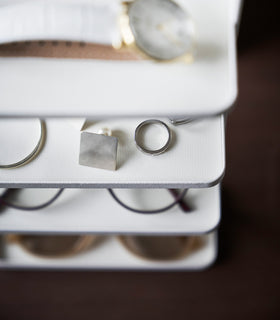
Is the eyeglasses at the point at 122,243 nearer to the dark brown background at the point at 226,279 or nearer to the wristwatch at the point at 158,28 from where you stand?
the dark brown background at the point at 226,279

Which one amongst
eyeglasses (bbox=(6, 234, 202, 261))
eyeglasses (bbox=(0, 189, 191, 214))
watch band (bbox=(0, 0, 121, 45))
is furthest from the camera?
eyeglasses (bbox=(6, 234, 202, 261))

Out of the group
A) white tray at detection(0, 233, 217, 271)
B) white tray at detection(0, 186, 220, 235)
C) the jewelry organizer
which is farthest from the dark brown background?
the jewelry organizer

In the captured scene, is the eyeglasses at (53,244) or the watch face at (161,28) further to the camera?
the eyeglasses at (53,244)

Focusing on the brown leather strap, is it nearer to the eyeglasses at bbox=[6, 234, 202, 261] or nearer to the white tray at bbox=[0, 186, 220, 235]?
the white tray at bbox=[0, 186, 220, 235]

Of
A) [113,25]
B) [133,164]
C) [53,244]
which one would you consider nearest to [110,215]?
[133,164]

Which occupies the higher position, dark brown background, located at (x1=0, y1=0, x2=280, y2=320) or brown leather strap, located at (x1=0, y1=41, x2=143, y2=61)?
brown leather strap, located at (x1=0, y1=41, x2=143, y2=61)

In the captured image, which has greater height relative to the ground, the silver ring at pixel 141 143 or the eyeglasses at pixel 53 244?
the silver ring at pixel 141 143

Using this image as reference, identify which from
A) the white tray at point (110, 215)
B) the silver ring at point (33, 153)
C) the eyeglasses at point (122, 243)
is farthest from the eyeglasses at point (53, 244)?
the silver ring at point (33, 153)

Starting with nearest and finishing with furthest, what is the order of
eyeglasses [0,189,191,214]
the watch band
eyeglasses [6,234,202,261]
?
1. the watch band
2. eyeglasses [0,189,191,214]
3. eyeglasses [6,234,202,261]
